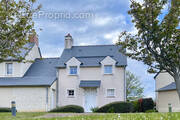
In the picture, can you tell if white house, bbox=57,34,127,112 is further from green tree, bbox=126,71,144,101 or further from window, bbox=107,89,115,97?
green tree, bbox=126,71,144,101

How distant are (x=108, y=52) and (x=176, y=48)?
607 inches

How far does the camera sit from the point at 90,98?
26047 millimetres

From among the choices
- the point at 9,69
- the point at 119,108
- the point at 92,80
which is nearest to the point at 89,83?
the point at 92,80

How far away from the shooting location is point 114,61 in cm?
2600

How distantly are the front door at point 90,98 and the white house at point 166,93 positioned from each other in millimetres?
8594

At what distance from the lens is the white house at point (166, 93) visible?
2611cm

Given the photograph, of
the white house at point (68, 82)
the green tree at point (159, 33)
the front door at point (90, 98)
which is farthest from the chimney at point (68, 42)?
the green tree at point (159, 33)

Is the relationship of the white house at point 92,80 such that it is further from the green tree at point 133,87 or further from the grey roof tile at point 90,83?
the green tree at point 133,87

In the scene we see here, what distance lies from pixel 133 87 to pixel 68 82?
931 inches

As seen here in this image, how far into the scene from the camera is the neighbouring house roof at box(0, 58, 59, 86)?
985 inches

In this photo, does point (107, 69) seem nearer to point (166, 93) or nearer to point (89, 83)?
point (89, 83)

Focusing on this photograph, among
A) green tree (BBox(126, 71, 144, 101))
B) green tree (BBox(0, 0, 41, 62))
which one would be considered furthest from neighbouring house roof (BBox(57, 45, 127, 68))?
green tree (BBox(126, 71, 144, 101))

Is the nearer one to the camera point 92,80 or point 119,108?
point 119,108

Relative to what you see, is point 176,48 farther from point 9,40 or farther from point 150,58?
point 9,40
